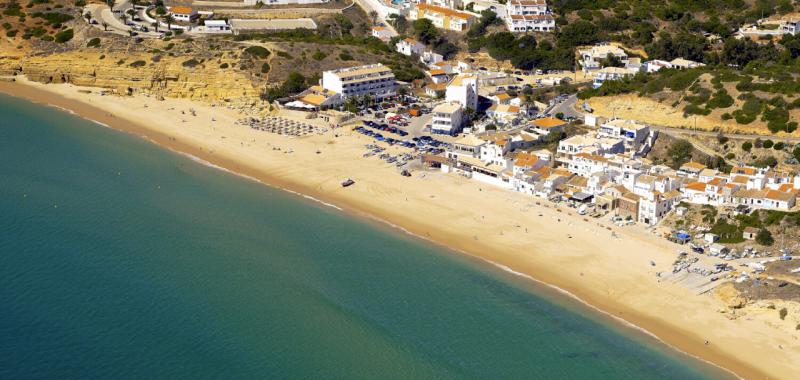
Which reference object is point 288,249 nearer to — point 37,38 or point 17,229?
point 17,229

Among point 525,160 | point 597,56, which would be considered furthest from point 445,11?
point 525,160

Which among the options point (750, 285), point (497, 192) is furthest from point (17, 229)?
point (750, 285)

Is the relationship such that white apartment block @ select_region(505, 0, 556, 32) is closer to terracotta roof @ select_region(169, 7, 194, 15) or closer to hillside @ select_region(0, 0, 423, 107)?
hillside @ select_region(0, 0, 423, 107)

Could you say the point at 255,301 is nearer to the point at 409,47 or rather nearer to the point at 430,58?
the point at 430,58

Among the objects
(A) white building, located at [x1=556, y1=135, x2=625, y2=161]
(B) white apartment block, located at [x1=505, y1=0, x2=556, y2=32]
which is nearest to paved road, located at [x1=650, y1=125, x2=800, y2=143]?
(A) white building, located at [x1=556, y1=135, x2=625, y2=161]

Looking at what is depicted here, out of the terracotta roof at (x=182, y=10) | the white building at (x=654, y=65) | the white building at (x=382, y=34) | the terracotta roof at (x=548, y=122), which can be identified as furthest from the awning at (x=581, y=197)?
the terracotta roof at (x=182, y=10)

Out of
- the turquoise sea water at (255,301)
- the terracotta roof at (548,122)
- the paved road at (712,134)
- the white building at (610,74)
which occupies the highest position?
the white building at (610,74)

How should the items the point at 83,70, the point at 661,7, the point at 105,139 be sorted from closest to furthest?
1. the point at 105,139
2. the point at 83,70
3. the point at 661,7

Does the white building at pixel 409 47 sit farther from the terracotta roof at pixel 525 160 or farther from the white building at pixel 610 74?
the terracotta roof at pixel 525 160
